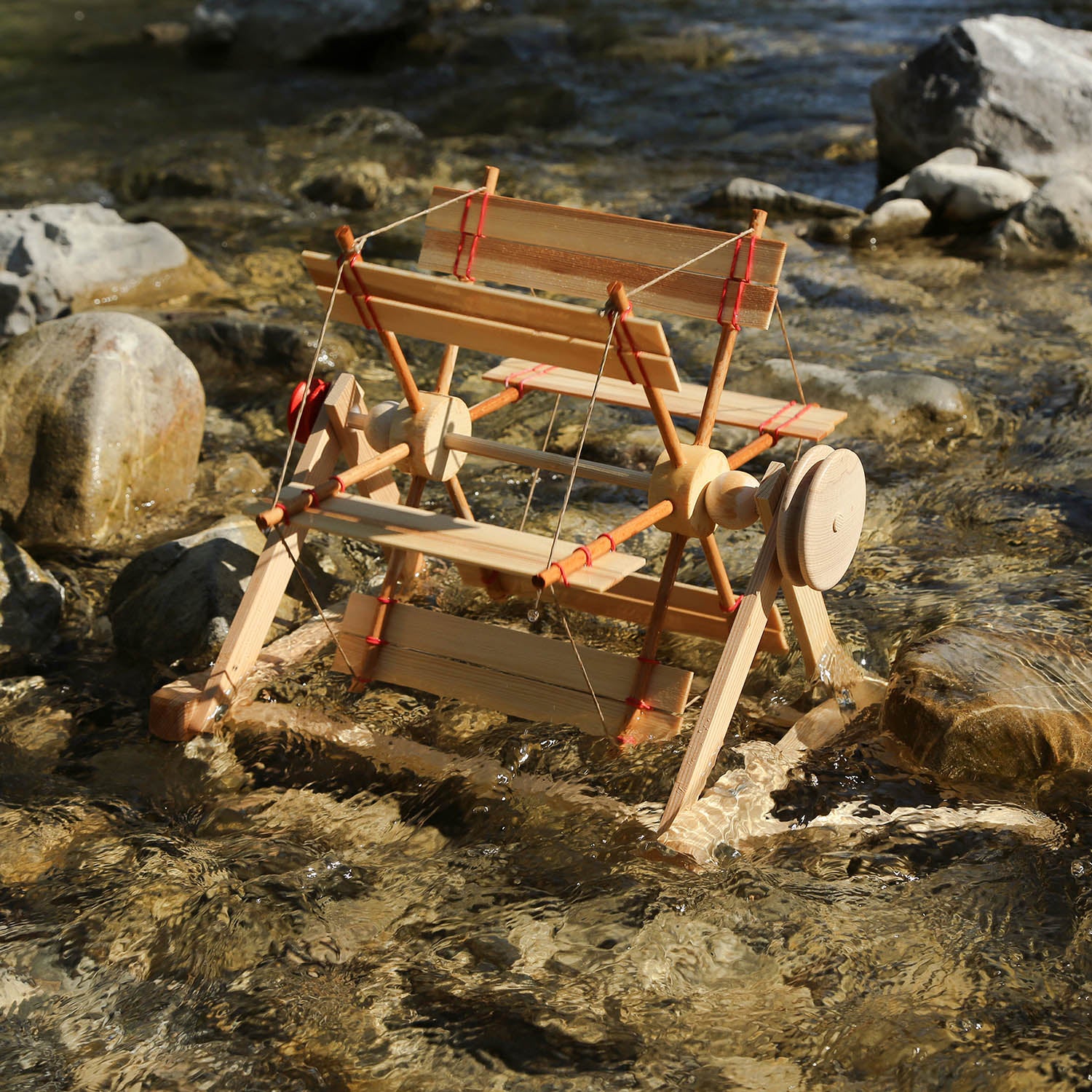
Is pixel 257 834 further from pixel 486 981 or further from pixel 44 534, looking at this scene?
pixel 44 534

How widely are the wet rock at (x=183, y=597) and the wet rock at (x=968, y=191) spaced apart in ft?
22.9

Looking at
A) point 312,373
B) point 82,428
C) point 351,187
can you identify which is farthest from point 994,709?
point 351,187

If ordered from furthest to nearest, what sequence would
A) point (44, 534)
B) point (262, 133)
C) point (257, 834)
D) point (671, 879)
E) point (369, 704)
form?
point (262, 133) < point (44, 534) < point (369, 704) < point (257, 834) < point (671, 879)

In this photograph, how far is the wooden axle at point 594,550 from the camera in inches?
137

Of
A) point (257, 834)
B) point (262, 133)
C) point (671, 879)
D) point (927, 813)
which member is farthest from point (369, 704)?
point (262, 133)

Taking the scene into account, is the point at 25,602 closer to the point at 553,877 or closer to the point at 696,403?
the point at 553,877

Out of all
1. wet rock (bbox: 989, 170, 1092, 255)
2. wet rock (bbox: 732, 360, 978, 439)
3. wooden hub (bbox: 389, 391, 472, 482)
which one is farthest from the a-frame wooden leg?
wet rock (bbox: 989, 170, 1092, 255)

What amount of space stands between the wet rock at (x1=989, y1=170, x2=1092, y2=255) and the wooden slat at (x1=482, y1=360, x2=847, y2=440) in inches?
219

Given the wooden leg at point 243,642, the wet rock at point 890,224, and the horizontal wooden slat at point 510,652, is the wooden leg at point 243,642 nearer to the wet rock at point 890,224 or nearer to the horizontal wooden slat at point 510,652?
the horizontal wooden slat at point 510,652

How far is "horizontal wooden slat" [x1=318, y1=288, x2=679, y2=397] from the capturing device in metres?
3.89

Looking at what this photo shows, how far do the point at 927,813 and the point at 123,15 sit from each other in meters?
19.8

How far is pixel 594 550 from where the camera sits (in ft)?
12.4

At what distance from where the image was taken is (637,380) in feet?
13.0

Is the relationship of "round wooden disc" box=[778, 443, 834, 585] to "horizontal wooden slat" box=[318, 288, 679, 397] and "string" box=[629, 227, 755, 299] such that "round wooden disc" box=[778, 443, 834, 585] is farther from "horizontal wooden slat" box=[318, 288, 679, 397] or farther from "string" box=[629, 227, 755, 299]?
"string" box=[629, 227, 755, 299]
